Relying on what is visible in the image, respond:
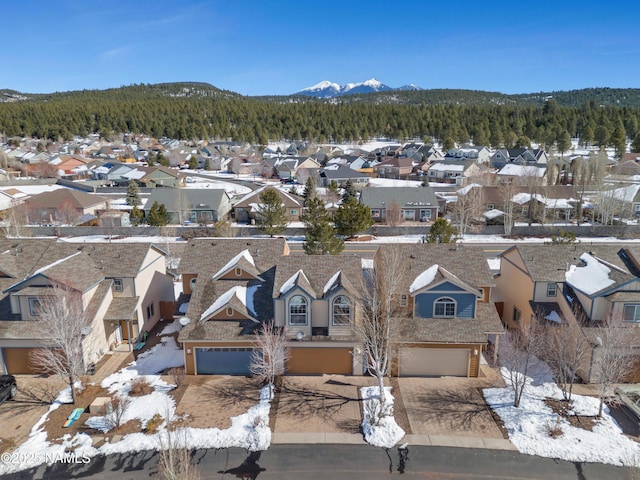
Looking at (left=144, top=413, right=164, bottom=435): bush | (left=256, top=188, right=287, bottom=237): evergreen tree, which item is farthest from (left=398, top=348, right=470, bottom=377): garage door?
(left=256, top=188, right=287, bottom=237): evergreen tree

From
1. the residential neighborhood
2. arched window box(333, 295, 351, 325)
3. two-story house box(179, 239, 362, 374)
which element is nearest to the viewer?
the residential neighborhood

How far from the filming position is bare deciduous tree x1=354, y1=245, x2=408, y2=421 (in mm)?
23328

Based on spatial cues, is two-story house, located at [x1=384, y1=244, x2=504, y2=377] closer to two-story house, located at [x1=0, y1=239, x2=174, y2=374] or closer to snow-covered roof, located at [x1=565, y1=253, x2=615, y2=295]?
snow-covered roof, located at [x1=565, y1=253, x2=615, y2=295]

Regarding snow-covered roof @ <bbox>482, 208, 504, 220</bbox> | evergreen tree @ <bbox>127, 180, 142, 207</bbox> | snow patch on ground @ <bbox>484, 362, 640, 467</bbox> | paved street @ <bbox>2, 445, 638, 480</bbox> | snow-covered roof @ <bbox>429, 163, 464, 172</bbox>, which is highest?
snow-covered roof @ <bbox>429, 163, 464, 172</bbox>

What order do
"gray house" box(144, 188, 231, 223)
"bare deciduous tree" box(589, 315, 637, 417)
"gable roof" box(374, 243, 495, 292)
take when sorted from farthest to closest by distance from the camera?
"gray house" box(144, 188, 231, 223) → "gable roof" box(374, 243, 495, 292) → "bare deciduous tree" box(589, 315, 637, 417)

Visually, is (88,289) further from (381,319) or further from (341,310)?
(381,319)

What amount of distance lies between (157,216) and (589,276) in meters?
55.4

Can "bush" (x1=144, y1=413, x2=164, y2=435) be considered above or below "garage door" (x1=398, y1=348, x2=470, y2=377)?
below

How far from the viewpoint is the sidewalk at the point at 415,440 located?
805 inches

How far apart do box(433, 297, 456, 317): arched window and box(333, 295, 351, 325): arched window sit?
5.49 metres

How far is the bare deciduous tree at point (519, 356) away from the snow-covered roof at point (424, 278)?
19.2ft

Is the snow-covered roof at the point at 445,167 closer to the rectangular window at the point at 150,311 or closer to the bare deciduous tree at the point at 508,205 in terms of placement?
the bare deciduous tree at the point at 508,205

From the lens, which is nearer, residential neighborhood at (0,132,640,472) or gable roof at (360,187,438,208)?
residential neighborhood at (0,132,640,472)

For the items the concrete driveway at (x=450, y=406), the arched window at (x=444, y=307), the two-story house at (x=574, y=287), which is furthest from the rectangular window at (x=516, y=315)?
the arched window at (x=444, y=307)
